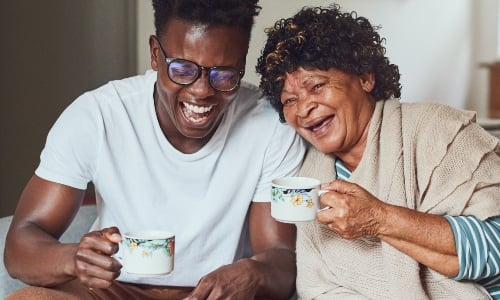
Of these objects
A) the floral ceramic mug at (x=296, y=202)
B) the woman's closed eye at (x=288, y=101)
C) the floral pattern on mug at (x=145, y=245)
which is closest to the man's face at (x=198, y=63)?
the woman's closed eye at (x=288, y=101)

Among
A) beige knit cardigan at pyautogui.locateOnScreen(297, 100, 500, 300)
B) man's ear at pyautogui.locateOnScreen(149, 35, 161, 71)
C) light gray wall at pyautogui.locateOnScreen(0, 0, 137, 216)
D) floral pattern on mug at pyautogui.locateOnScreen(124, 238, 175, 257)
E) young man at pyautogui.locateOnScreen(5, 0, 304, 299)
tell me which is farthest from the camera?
light gray wall at pyautogui.locateOnScreen(0, 0, 137, 216)

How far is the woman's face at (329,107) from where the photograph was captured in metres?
1.74

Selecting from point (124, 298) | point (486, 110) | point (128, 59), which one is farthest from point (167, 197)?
point (486, 110)

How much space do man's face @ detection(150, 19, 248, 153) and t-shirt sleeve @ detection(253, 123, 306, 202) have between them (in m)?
0.17

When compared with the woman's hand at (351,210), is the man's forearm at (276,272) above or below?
below

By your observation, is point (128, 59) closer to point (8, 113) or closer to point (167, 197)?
point (8, 113)

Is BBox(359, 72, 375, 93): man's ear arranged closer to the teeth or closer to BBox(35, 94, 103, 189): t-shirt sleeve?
the teeth

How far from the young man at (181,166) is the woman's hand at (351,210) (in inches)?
10.2

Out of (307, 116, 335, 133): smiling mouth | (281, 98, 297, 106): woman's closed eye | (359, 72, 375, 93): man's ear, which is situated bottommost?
(307, 116, 335, 133): smiling mouth

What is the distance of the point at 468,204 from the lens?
1.62 metres

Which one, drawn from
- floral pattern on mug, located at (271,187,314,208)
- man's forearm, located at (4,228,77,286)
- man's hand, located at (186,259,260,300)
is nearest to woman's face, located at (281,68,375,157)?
floral pattern on mug, located at (271,187,314,208)

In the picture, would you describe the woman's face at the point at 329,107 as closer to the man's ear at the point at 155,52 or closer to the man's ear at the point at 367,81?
the man's ear at the point at 367,81

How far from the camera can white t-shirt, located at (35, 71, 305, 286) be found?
1856 mm

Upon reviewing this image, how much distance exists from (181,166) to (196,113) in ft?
0.56
